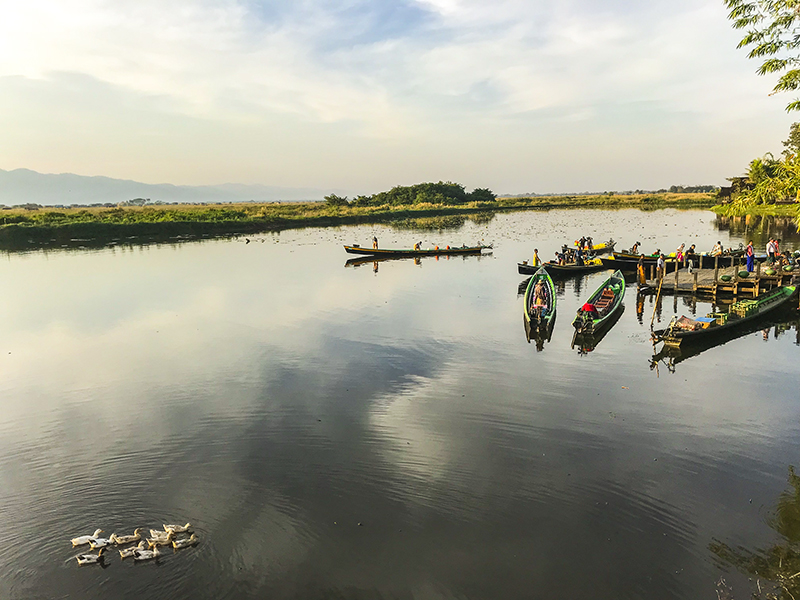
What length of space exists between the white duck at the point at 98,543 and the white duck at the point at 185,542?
1.04m

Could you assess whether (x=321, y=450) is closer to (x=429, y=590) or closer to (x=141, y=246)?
(x=429, y=590)

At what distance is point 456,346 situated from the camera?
17.7m

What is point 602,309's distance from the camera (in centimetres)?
2117

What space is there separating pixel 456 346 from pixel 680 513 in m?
9.69

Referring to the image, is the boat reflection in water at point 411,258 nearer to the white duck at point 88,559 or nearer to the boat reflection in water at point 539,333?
the boat reflection in water at point 539,333

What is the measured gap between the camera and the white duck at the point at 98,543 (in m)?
7.86

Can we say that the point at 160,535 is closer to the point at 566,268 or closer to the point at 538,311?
the point at 538,311

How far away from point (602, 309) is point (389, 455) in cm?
1404

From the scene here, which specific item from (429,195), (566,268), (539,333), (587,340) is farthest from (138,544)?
(429,195)

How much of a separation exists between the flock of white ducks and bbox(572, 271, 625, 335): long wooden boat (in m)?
14.9


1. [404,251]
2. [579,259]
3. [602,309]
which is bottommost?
[602,309]

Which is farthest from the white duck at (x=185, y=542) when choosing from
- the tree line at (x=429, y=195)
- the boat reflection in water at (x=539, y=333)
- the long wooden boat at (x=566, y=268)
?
the tree line at (x=429, y=195)

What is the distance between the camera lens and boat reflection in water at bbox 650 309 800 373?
1644cm

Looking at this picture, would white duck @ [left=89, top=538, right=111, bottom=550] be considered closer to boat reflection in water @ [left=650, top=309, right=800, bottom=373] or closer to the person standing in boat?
boat reflection in water @ [left=650, top=309, right=800, bottom=373]
